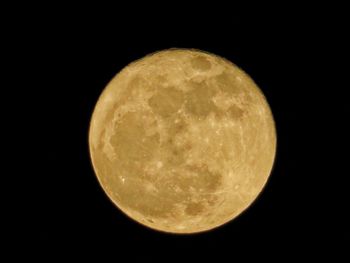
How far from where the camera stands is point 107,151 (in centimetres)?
648

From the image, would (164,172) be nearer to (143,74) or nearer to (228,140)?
(228,140)

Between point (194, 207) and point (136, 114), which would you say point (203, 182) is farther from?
point (136, 114)

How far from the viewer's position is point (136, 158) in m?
6.16

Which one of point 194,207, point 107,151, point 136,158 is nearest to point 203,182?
point 194,207

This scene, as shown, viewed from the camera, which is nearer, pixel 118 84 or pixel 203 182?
pixel 203 182

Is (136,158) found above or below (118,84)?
below

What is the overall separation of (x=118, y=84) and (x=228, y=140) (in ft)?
4.98

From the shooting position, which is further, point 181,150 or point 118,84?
point 118,84

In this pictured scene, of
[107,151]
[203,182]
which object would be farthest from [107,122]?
[203,182]

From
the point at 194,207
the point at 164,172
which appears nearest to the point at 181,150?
the point at 164,172

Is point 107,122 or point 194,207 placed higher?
point 107,122

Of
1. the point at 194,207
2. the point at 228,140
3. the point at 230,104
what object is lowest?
the point at 194,207

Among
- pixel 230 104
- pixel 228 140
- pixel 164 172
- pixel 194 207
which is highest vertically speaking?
pixel 230 104

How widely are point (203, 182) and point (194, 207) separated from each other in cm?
38
